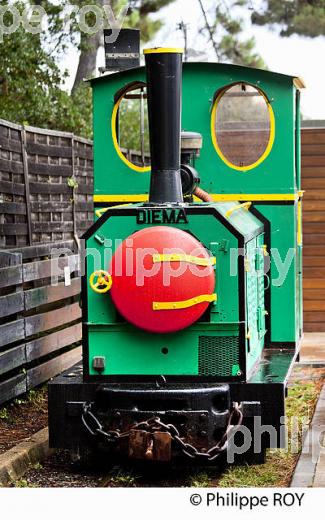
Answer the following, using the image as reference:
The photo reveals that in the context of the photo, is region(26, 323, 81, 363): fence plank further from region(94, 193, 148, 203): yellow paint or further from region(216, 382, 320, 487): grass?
region(216, 382, 320, 487): grass

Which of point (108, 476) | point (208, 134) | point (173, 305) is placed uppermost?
point (208, 134)

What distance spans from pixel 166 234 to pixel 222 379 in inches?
38.4

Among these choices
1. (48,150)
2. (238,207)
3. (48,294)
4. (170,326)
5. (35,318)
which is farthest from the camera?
(48,150)

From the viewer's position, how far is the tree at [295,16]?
3028 cm

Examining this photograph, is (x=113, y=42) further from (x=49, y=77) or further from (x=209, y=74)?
(x=49, y=77)

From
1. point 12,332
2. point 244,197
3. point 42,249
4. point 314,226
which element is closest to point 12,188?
point 42,249

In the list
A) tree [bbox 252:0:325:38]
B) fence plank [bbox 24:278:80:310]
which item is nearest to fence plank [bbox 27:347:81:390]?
fence plank [bbox 24:278:80:310]

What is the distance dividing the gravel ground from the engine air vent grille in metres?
0.66

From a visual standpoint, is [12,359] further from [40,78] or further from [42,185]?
[40,78]

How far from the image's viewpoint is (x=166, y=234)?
20.2ft

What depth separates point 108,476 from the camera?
262 inches

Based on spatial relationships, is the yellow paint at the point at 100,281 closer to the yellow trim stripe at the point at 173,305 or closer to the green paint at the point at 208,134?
the yellow trim stripe at the point at 173,305

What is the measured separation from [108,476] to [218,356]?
1.06 m

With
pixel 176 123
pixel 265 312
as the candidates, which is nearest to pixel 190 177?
pixel 176 123
